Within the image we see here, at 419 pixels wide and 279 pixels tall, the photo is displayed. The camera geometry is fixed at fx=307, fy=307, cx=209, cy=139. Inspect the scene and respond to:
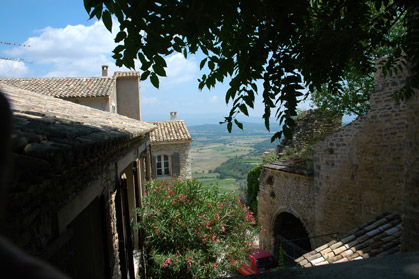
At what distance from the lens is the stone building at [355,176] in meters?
8.77

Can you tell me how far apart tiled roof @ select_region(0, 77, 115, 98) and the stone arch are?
9801 millimetres

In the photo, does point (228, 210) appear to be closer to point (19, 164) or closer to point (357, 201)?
point (357, 201)

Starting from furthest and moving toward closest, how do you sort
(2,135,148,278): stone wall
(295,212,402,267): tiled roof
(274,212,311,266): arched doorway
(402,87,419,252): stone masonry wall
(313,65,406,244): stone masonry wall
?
(274,212,311,266): arched doorway → (313,65,406,244): stone masonry wall → (295,212,402,267): tiled roof → (402,87,419,252): stone masonry wall → (2,135,148,278): stone wall

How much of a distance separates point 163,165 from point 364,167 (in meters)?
11.6

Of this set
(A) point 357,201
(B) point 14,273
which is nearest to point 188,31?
(B) point 14,273

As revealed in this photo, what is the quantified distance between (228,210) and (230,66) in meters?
5.30

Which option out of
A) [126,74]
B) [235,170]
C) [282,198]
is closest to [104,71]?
[126,74]

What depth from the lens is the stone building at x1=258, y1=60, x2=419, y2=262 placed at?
8.77m

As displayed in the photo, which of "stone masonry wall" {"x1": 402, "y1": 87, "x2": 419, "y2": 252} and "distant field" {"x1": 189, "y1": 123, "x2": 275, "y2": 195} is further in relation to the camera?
"distant field" {"x1": 189, "y1": 123, "x2": 275, "y2": 195}

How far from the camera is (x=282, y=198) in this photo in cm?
1290

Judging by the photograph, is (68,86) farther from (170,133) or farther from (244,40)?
(244,40)

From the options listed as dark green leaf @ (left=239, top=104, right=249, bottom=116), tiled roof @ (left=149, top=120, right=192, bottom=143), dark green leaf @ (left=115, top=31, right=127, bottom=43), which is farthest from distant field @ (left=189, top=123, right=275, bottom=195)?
dark green leaf @ (left=115, top=31, right=127, bottom=43)

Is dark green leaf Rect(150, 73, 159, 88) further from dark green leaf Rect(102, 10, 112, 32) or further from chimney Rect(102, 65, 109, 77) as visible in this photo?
chimney Rect(102, 65, 109, 77)

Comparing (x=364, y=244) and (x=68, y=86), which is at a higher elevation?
(x=68, y=86)
